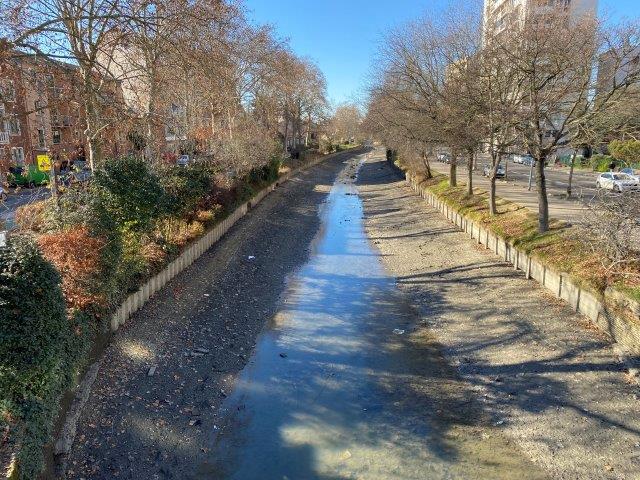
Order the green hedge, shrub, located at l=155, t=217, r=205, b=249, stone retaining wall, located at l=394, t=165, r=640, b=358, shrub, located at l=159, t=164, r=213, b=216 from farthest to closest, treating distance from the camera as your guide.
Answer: shrub, located at l=159, t=164, r=213, b=216 < shrub, located at l=155, t=217, r=205, b=249 < stone retaining wall, located at l=394, t=165, r=640, b=358 < the green hedge

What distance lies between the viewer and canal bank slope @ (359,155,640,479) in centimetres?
700

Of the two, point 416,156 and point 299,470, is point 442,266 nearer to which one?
point 299,470

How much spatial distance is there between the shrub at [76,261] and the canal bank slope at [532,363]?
721 cm

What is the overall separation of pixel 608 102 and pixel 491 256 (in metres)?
6.21

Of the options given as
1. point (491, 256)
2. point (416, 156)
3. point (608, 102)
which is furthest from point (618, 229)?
point (416, 156)

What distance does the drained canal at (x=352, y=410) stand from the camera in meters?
6.86

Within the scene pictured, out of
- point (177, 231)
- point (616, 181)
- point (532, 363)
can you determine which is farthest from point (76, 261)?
point (616, 181)

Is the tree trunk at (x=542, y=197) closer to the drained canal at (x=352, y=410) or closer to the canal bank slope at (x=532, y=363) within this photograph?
the canal bank slope at (x=532, y=363)

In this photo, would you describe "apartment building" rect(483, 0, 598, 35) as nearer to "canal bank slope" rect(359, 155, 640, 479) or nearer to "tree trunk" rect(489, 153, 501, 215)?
"tree trunk" rect(489, 153, 501, 215)

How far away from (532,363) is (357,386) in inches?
143

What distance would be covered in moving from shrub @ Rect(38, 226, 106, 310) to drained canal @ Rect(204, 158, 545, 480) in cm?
311

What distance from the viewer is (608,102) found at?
14.0 metres

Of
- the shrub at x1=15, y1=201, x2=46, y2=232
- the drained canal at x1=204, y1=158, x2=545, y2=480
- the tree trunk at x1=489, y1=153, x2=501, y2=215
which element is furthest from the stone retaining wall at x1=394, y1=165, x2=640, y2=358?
the shrub at x1=15, y1=201, x2=46, y2=232

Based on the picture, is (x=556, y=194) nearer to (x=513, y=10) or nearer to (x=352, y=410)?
(x=513, y=10)
